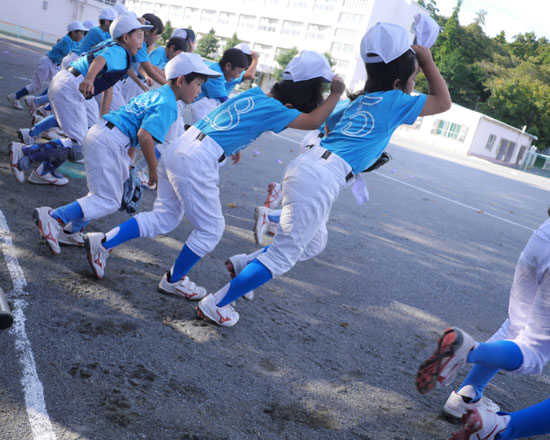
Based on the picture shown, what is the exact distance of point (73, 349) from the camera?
2.79 meters

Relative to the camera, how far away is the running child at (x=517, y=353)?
242 cm

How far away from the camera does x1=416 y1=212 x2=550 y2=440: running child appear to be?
242cm

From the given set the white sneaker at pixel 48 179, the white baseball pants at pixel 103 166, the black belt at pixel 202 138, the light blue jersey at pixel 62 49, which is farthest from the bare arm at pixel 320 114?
the light blue jersey at pixel 62 49

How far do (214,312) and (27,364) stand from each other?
1182 mm

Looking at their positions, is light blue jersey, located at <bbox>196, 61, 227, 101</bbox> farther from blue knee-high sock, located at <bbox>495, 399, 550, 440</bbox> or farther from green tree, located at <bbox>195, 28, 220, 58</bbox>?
green tree, located at <bbox>195, 28, 220, 58</bbox>

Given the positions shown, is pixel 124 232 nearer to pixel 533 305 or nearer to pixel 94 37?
pixel 533 305

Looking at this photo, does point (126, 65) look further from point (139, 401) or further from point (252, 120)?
point (139, 401)

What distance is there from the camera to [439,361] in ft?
7.94

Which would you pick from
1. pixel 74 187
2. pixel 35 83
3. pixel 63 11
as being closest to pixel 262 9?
pixel 63 11

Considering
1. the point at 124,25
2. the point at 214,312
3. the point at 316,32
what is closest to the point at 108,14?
the point at 124,25

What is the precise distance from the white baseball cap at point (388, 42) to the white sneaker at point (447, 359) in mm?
1688

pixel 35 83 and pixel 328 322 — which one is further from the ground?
pixel 35 83

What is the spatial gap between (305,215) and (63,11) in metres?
56.2

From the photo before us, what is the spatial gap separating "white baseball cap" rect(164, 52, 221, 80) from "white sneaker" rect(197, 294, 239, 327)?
162cm
